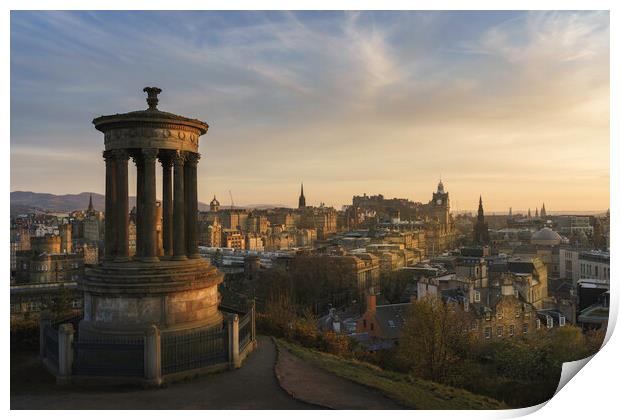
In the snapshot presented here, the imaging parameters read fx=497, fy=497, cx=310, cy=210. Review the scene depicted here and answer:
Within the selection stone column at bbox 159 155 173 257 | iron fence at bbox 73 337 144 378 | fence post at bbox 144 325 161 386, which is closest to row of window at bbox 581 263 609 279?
stone column at bbox 159 155 173 257

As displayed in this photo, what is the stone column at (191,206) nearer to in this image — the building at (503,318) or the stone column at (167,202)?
the stone column at (167,202)

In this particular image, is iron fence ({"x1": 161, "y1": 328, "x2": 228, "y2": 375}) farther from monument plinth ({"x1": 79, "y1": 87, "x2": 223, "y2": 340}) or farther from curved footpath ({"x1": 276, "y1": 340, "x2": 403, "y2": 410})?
curved footpath ({"x1": 276, "y1": 340, "x2": 403, "y2": 410})

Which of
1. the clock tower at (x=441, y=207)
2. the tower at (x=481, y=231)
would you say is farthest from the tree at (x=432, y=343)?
the clock tower at (x=441, y=207)

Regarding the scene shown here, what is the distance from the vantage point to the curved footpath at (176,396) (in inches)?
370

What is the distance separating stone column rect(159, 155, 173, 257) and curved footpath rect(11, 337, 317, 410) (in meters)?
4.07

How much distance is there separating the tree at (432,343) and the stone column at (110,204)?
408 inches

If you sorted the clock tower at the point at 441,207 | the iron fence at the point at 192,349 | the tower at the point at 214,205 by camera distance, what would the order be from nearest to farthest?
1. the iron fence at the point at 192,349
2. the clock tower at the point at 441,207
3. the tower at the point at 214,205

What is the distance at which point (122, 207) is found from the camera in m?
12.0

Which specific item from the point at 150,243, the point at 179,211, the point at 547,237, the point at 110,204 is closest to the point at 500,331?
the point at 179,211

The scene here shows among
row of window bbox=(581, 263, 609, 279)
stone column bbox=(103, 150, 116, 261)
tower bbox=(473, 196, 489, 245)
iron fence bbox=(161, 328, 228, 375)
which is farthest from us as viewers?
tower bbox=(473, 196, 489, 245)

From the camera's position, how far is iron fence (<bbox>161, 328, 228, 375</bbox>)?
10.1 m

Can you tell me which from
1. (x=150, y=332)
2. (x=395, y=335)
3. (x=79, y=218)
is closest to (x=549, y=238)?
(x=395, y=335)

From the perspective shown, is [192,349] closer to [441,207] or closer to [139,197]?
[139,197]

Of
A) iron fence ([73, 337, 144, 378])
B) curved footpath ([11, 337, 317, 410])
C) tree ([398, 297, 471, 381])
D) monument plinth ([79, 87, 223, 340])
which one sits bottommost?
tree ([398, 297, 471, 381])
